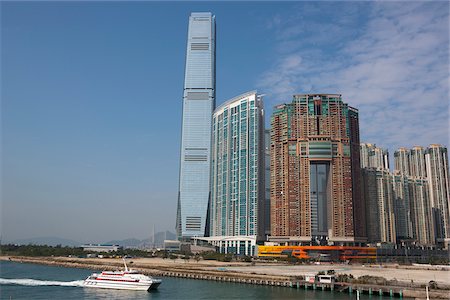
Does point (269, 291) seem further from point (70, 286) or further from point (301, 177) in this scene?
point (301, 177)

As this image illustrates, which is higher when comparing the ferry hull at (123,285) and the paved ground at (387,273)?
the paved ground at (387,273)

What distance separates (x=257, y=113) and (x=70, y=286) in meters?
129

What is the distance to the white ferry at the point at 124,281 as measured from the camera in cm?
7862

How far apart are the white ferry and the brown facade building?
93847 millimetres

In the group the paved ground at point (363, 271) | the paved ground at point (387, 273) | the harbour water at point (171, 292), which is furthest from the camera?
the paved ground at point (363, 271)

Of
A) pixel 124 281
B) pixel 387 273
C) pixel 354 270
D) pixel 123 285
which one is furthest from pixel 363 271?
pixel 123 285

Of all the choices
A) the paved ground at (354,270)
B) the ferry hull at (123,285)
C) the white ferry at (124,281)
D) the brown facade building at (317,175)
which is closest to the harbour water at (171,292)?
the ferry hull at (123,285)

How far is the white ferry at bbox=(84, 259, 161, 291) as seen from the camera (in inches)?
3095

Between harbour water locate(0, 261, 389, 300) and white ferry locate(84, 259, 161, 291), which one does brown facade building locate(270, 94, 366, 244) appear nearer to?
harbour water locate(0, 261, 389, 300)

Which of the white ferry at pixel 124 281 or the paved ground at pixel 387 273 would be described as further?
the paved ground at pixel 387 273

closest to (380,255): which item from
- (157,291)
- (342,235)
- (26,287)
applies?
(342,235)

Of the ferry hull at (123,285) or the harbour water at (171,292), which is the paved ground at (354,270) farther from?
the ferry hull at (123,285)

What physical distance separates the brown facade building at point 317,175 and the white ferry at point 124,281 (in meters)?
93.8

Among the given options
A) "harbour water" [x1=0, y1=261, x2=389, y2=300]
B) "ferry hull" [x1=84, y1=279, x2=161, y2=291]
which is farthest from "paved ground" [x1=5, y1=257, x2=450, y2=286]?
"ferry hull" [x1=84, y1=279, x2=161, y2=291]
